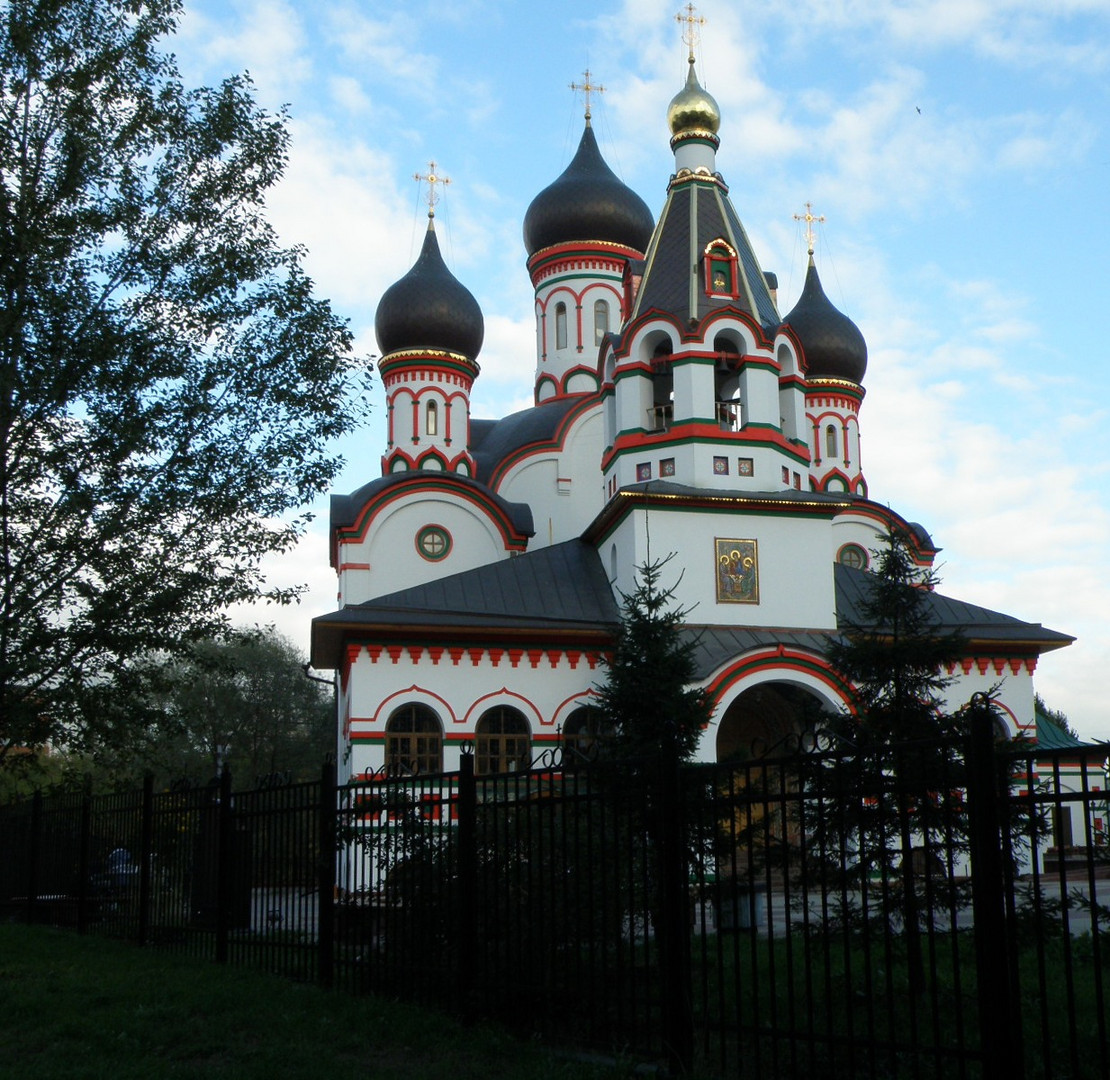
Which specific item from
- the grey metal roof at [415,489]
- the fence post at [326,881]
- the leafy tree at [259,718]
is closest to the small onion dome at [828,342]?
the grey metal roof at [415,489]

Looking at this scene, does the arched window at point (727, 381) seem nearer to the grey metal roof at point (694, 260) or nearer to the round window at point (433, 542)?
the grey metal roof at point (694, 260)

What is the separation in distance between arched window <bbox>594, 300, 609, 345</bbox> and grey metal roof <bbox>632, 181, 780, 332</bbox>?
6699 millimetres

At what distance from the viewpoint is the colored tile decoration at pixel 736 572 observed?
19062 millimetres

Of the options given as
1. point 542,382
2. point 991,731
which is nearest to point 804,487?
point 542,382

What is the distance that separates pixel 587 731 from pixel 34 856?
21.9 ft

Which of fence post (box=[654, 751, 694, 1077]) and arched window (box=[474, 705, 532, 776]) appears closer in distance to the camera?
fence post (box=[654, 751, 694, 1077])

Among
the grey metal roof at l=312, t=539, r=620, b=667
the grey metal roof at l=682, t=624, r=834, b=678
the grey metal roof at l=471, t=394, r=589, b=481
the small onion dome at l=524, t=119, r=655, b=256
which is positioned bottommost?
the grey metal roof at l=682, t=624, r=834, b=678

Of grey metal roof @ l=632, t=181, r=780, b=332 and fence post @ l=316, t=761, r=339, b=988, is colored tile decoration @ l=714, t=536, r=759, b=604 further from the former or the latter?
fence post @ l=316, t=761, r=339, b=988

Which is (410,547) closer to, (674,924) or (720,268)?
(720,268)

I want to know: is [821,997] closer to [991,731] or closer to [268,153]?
[991,731]

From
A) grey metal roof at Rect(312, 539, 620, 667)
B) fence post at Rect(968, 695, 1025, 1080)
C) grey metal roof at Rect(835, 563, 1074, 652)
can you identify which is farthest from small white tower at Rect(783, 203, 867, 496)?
fence post at Rect(968, 695, 1025, 1080)

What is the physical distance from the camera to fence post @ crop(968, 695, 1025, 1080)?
4441mm

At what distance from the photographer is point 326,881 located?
7824 mm

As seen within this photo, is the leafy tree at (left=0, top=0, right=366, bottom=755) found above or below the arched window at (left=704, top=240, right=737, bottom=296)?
below
